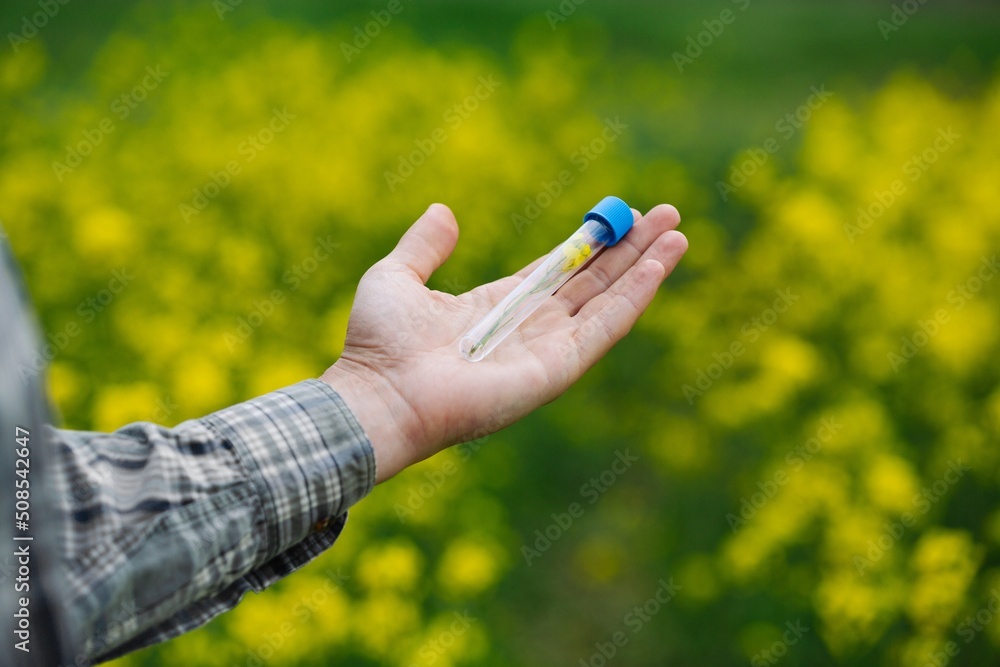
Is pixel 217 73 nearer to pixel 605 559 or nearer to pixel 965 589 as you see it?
pixel 605 559

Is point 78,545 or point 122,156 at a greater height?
point 122,156

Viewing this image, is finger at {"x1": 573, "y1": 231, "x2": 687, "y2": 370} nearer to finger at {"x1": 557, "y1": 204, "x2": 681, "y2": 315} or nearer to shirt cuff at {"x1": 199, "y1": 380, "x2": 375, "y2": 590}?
finger at {"x1": 557, "y1": 204, "x2": 681, "y2": 315}

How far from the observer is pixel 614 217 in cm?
194

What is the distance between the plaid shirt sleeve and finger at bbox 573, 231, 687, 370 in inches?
21.5

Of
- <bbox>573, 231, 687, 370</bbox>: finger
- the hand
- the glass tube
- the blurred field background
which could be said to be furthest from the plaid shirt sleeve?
the blurred field background

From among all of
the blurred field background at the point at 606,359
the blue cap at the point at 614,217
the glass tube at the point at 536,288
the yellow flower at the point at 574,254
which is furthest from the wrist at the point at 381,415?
the blurred field background at the point at 606,359

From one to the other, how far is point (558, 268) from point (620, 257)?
0.50 ft

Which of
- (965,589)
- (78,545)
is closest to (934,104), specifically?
(965,589)

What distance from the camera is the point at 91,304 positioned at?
9.34 feet

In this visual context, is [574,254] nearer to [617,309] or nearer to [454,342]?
[617,309]

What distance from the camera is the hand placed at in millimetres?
1627

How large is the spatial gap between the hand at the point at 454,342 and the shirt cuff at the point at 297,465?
94mm

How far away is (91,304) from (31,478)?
2.12 meters

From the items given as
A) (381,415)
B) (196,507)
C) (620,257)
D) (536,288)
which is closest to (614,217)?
(620,257)
